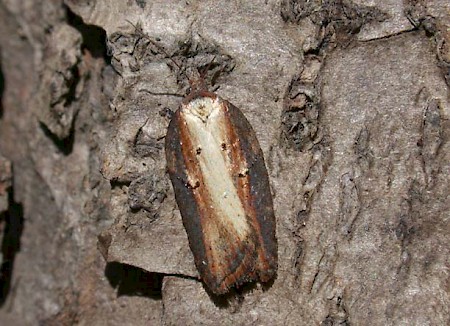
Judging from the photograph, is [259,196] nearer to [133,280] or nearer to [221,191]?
[221,191]

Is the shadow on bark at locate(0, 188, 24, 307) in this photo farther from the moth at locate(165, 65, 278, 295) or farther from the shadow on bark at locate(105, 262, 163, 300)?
the moth at locate(165, 65, 278, 295)

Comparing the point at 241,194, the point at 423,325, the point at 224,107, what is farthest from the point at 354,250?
the point at 224,107

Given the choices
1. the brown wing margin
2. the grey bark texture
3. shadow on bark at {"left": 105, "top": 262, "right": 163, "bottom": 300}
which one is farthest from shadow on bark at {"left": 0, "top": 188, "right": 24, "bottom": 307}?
the brown wing margin

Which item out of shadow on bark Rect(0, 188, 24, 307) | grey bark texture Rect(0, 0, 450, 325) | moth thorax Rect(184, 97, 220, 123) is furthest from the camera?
shadow on bark Rect(0, 188, 24, 307)

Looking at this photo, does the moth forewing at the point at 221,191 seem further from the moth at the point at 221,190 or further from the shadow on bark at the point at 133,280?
the shadow on bark at the point at 133,280

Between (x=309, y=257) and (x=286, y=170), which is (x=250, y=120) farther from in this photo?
(x=309, y=257)
